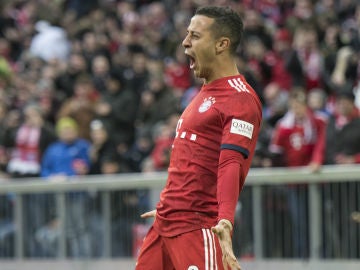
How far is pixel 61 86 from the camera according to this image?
59.0 ft

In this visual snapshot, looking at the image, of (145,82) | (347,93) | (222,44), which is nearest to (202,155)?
(222,44)

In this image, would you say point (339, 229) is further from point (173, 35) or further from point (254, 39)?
point (173, 35)

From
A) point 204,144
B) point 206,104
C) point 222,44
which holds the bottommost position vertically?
point 204,144

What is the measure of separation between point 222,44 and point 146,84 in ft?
33.7

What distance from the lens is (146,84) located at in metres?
16.8

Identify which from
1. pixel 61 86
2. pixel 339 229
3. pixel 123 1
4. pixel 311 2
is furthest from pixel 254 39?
pixel 339 229

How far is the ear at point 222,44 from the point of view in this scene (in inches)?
257

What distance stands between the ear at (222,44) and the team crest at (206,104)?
0.29 meters

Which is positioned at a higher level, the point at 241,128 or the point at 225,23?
the point at 225,23

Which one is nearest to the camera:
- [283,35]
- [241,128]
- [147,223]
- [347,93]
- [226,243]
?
[226,243]

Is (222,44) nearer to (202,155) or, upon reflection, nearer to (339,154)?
(202,155)

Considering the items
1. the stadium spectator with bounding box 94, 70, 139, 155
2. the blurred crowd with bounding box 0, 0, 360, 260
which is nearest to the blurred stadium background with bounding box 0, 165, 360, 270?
the blurred crowd with bounding box 0, 0, 360, 260

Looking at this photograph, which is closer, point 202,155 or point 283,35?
point 202,155

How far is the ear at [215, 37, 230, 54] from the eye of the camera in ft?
21.4
